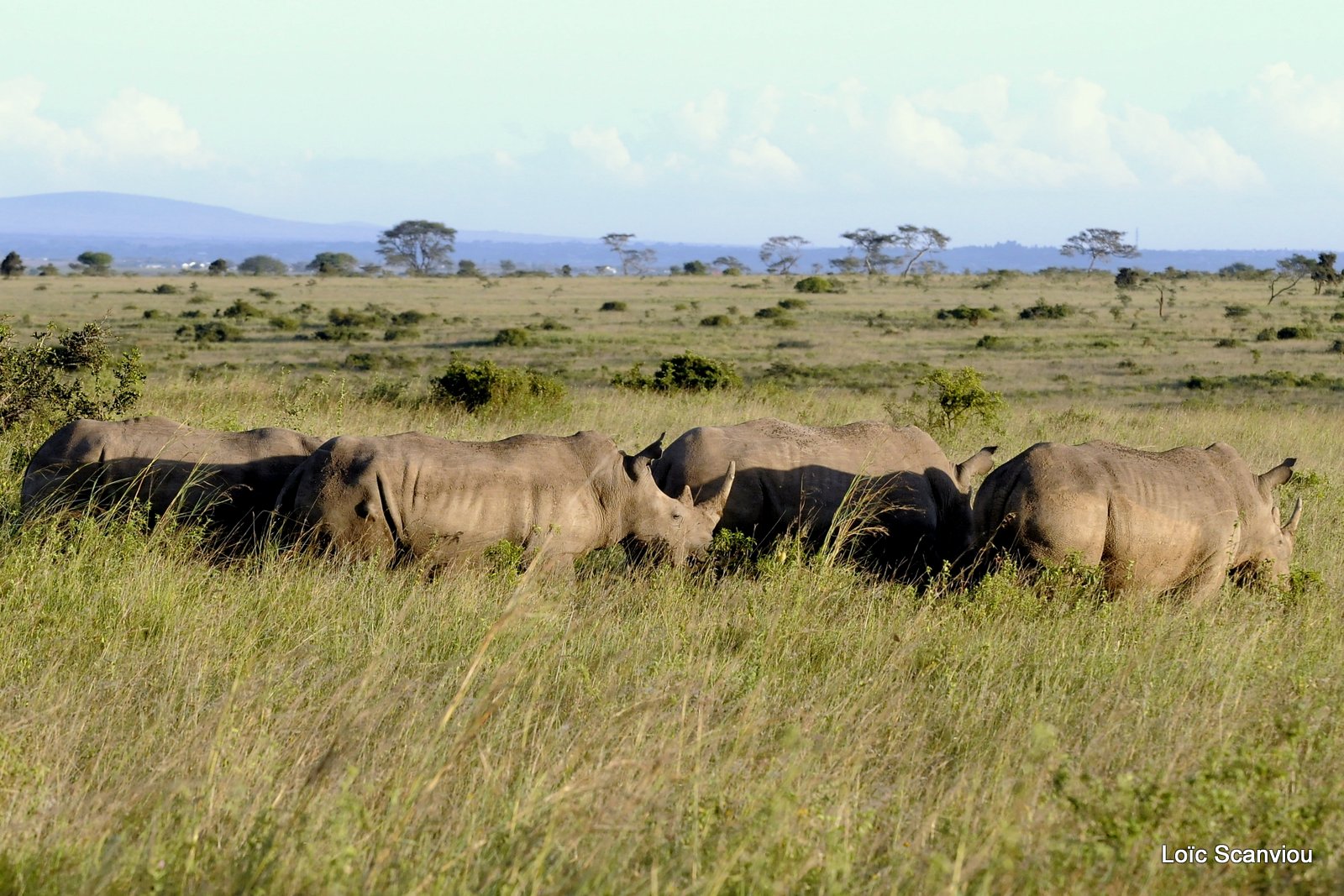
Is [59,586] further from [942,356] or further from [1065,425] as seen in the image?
[942,356]

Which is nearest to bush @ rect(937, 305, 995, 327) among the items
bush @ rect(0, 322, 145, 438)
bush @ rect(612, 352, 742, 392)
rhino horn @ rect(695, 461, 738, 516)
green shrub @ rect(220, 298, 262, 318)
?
green shrub @ rect(220, 298, 262, 318)

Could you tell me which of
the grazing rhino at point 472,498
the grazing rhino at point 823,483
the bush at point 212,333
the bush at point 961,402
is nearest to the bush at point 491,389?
the bush at point 961,402

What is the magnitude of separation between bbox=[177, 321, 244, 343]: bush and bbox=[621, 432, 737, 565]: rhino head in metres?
28.5

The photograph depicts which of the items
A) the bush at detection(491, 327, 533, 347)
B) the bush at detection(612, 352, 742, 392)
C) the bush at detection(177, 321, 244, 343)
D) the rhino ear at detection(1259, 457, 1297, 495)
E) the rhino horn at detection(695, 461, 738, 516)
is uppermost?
the rhino ear at detection(1259, 457, 1297, 495)

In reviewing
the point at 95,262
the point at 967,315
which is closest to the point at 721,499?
the point at 967,315

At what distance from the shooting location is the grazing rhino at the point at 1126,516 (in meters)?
7.60

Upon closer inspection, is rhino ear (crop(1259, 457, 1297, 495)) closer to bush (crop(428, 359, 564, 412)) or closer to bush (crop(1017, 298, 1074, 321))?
bush (crop(428, 359, 564, 412))

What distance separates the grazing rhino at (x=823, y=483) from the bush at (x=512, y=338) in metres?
25.0

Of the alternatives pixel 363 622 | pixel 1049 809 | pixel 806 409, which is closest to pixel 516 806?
pixel 1049 809

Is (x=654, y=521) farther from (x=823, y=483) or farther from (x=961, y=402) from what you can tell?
(x=961, y=402)

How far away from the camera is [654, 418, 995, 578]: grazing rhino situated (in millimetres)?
8758

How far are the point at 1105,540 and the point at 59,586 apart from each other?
587cm

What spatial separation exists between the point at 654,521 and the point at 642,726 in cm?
372

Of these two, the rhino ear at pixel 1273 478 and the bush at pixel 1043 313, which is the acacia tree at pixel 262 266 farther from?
the rhino ear at pixel 1273 478
